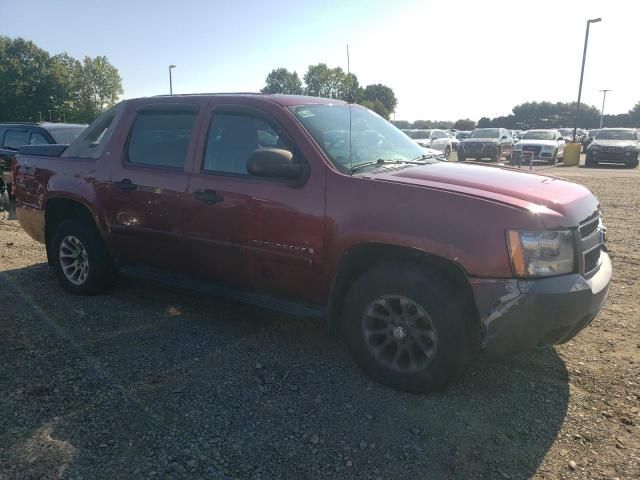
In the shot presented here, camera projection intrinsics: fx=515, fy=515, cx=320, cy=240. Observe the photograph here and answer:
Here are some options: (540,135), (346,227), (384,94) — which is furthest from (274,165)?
(384,94)

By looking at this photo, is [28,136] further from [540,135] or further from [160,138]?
[540,135]

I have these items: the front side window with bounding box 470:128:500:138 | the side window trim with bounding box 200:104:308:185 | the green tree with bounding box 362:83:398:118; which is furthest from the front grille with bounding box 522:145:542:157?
the green tree with bounding box 362:83:398:118

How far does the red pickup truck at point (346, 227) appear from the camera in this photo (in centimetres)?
286

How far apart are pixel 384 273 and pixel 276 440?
3.77 ft

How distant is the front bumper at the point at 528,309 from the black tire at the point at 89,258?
11.3 ft

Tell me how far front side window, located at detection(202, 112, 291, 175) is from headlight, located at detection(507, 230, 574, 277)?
5.83 feet

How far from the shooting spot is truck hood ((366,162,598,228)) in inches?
116

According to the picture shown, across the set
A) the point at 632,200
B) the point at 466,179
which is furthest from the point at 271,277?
the point at 632,200

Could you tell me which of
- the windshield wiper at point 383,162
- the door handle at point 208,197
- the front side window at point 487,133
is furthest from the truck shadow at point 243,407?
the front side window at point 487,133

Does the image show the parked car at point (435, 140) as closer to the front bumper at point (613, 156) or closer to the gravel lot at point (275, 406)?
the front bumper at point (613, 156)

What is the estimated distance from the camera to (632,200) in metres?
11.0

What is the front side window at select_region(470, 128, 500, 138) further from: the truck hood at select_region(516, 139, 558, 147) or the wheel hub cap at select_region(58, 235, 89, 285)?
the wheel hub cap at select_region(58, 235, 89, 285)

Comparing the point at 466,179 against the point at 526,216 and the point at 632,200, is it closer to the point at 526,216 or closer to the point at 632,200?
the point at 526,216

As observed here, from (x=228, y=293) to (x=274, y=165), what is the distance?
1.14 meters
